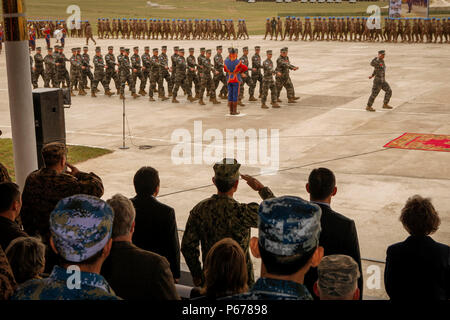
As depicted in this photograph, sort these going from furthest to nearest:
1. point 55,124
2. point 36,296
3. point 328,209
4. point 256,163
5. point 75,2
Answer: point 75,2
point 256,163
point 55,124
point 328,209
point 36,296

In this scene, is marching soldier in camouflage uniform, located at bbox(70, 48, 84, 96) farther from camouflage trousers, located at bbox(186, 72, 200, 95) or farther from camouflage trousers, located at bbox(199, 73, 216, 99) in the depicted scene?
camouflage trousers, located at bbox(199, 73, 216, 99)

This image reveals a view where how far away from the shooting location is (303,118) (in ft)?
53.5

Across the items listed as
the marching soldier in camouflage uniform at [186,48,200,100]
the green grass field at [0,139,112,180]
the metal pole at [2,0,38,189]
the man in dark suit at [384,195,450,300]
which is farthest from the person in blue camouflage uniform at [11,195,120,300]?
the marching soldier in camouflage uniform at [186,48,200,100]

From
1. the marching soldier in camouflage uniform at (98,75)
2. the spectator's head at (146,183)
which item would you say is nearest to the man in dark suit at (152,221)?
the spectator's head at (146,183)

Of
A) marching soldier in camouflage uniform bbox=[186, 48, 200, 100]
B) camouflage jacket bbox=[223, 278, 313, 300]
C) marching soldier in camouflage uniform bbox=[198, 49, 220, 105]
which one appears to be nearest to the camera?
camouflage jacket bbox=[223, 278, 313, 300]

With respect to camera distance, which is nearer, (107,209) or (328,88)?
(107,209)

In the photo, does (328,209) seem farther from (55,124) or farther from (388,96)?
(388,96)

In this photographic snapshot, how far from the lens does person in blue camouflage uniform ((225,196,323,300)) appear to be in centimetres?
235

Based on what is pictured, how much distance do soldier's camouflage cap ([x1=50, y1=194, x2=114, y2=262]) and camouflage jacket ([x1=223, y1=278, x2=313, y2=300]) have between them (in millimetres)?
657

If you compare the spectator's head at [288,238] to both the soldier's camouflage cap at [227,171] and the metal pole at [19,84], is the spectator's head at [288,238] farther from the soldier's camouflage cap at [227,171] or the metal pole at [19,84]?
the metal pole at [19,84]

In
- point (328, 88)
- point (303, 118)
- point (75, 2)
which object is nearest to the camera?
point (303, 118)

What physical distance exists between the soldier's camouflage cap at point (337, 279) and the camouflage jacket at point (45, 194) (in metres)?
2.58

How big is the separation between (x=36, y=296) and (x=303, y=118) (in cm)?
1421
